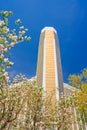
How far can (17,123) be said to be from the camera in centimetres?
1267

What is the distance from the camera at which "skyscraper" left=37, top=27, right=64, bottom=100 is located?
29.6 metres

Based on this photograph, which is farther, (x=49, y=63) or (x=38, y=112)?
(x=49, y=63)

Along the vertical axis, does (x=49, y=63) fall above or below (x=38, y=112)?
above

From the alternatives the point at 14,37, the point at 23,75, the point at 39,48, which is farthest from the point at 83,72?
the point at 14,37

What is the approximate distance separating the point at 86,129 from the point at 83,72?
5871 mm

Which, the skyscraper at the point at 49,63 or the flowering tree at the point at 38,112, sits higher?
the skyscraper at the point at 49,63

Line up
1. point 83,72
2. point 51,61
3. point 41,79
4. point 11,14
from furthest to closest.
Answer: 1. point 51,61
2. point 41,79
3. point 83,72
4. point 11,14

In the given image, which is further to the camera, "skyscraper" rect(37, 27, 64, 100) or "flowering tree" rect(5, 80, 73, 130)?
"skyscraper" rect(37, 27, 64, 100)

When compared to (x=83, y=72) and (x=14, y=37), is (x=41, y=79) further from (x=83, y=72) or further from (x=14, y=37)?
(x=14, y=37)

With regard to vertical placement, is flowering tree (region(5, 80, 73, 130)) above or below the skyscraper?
below

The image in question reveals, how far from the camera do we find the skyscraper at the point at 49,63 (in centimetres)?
2958

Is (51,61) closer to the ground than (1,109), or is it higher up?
higher up

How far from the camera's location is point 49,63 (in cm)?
3328

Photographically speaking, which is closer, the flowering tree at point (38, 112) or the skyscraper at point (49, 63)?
the flowering tree at point (38, 112)
